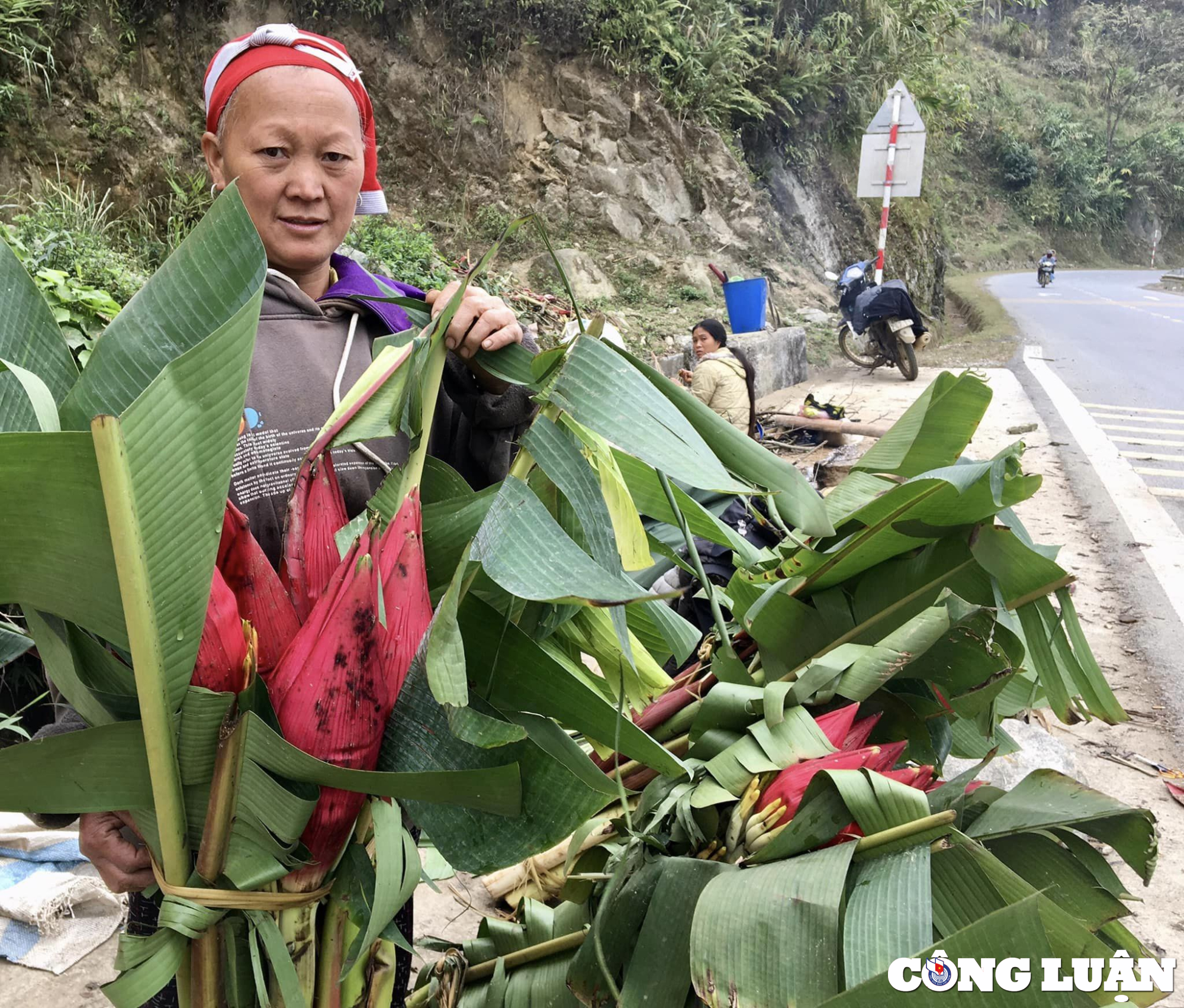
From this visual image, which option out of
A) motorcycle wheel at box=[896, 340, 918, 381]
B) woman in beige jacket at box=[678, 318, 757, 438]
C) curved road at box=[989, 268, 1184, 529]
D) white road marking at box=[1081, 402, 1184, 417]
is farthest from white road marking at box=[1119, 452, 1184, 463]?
motorcycle wheel at box=[896, 340, 918, 381]

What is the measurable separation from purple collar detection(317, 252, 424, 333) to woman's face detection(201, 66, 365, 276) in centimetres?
7

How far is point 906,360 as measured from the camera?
10.1 m

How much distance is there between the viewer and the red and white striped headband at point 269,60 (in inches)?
46.4

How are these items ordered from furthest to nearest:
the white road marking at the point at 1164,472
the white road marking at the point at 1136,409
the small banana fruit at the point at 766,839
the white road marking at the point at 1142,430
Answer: the white road marking at the point at 1136,409 < the white road marking at the point at 1142,430 < the white road marking at the point at 1164,472 < the small banana fruit at the point at 766,839

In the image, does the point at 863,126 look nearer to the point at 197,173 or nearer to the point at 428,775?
the point at 197,173

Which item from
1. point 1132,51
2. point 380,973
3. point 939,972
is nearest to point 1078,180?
point 1132,51

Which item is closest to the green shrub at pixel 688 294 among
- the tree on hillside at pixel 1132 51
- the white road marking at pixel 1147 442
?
the white road marking at pixel 1147 442

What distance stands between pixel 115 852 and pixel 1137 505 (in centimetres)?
586

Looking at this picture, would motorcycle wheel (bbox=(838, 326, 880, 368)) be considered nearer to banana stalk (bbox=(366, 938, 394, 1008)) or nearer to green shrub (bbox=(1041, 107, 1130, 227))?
banana stalk (bbox=(366, 938, 394, 1008))

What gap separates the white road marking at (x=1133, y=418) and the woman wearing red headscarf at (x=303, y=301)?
8.06 meters

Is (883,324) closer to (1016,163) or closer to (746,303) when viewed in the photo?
(746,303)

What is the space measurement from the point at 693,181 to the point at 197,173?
6.74 meters

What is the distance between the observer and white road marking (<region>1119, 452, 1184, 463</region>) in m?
6.31

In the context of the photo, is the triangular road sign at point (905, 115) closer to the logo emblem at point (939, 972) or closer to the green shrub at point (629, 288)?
the green shrub at point (629, 288)
